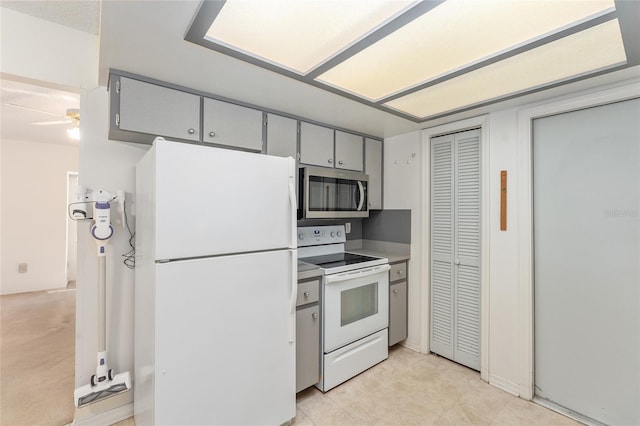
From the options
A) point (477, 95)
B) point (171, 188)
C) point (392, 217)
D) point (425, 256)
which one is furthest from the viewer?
point (392, 217)

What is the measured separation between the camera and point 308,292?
2129mm

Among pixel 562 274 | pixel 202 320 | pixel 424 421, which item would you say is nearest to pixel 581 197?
pixel 562 274

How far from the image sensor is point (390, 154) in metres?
3.13

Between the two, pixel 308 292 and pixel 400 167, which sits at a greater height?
pixel 400 167

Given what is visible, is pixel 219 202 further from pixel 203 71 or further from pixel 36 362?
pixel 36 362

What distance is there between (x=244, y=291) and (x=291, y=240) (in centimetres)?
42

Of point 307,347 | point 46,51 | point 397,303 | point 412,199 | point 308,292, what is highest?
point 46,51

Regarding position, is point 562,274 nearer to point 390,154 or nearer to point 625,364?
point 625,364

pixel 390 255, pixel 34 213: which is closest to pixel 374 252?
pixel 390 255

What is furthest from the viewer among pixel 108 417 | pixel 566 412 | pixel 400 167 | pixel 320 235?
pixel 400 167

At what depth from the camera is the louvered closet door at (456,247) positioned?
8.30 feet

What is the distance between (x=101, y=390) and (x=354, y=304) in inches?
71.8

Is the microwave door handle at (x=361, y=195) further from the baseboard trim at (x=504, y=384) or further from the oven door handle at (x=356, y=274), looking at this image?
the baseboard trim at (x=504, y=384)

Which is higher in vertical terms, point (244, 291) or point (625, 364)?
point (244, 291)
